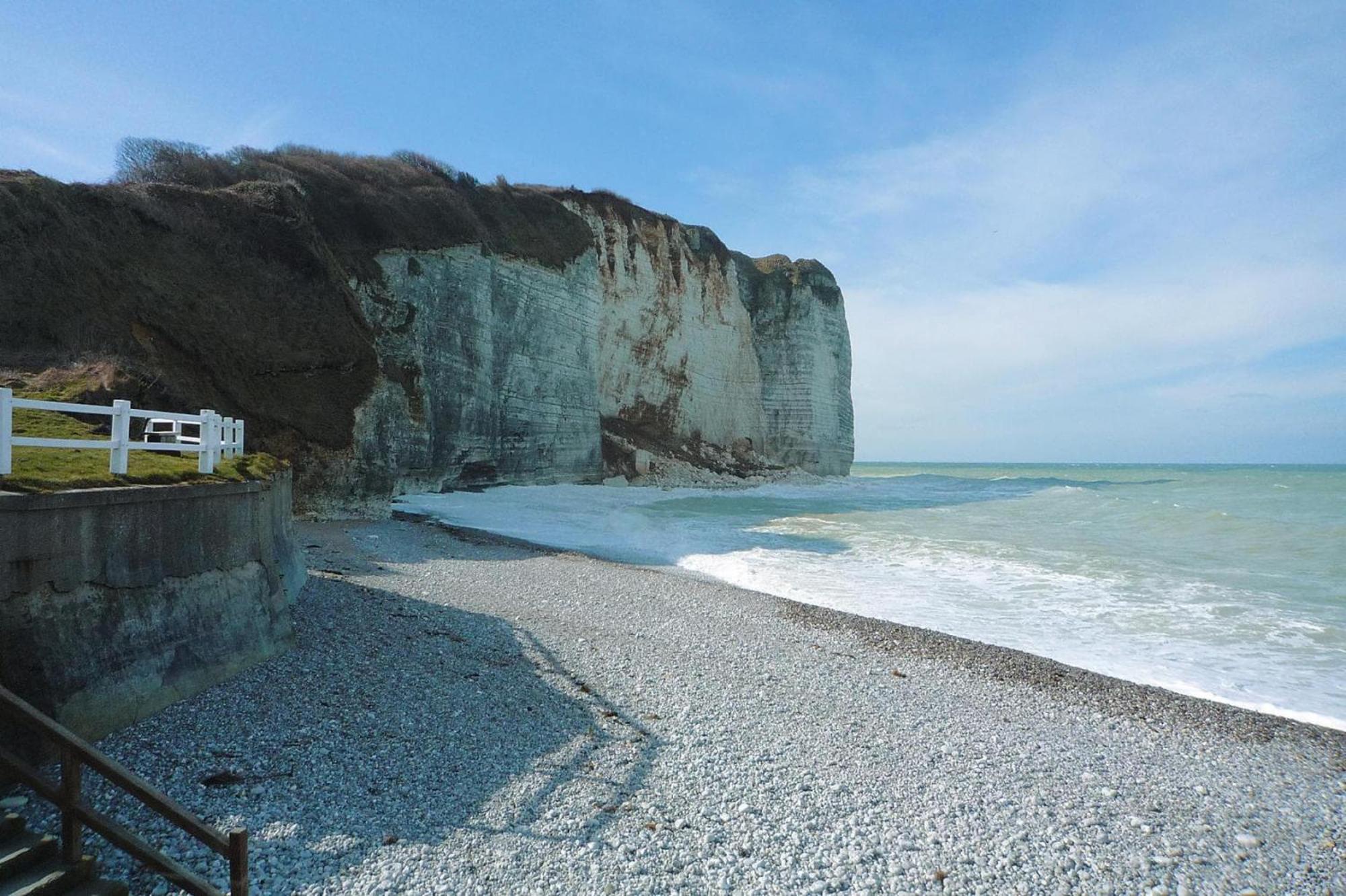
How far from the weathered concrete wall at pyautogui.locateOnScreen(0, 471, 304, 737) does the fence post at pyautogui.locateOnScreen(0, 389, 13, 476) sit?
311 mm

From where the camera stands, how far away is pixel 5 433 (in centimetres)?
459

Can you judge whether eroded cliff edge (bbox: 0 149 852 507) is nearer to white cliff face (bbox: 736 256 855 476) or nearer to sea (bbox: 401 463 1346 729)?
white cliff face (bbox: 736 256 855 476)

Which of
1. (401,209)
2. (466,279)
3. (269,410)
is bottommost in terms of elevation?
(269,410)

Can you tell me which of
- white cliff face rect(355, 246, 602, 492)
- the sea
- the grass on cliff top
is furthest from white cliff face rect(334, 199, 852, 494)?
the grass on cliff top

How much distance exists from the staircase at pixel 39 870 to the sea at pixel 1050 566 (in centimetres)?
968

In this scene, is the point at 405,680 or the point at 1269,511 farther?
the point at 1269,511

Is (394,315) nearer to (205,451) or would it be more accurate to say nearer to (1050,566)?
(205,451)

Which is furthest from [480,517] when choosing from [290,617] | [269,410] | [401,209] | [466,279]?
[290,617]

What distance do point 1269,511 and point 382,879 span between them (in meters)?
38.5

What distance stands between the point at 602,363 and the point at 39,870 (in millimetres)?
32427

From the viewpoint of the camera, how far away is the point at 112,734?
15.7ft

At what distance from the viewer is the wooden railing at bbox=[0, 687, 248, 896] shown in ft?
10.5

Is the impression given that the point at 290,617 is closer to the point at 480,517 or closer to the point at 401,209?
the point at 480,517

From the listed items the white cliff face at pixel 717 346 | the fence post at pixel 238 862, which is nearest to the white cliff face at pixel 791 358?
the white cliff face at pixel 717 346
